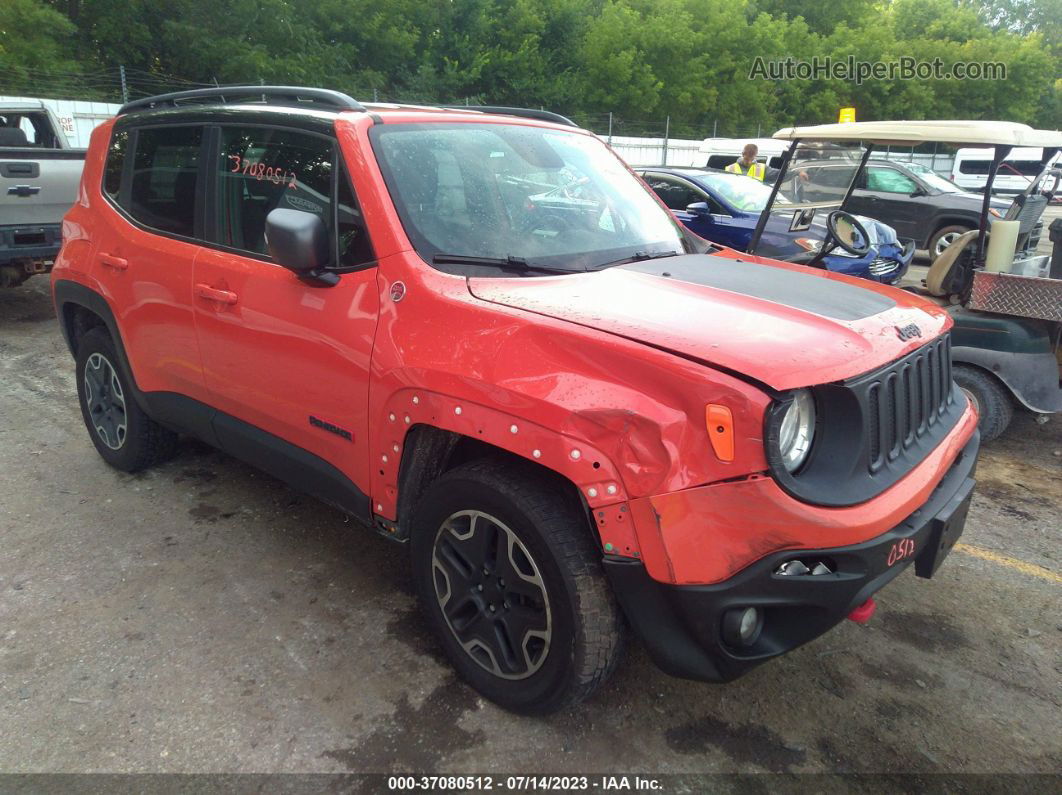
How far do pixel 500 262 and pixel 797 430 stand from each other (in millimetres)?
1166

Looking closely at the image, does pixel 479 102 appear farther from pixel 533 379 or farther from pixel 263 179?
pixel 533 379

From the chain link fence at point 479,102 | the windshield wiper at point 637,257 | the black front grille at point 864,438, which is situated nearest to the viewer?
the black front grille at point 864,438

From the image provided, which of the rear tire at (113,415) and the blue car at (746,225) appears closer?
the rear tire at (113,415)

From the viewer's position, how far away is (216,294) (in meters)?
3.34

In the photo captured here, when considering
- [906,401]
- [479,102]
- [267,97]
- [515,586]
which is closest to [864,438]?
[906,401]

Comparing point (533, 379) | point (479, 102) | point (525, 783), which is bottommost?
point (525, 783)

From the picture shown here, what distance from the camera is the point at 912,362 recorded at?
2.54 m

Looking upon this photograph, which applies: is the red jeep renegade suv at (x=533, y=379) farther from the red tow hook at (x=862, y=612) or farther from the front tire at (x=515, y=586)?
the red tow hook at (x=862, y=612)

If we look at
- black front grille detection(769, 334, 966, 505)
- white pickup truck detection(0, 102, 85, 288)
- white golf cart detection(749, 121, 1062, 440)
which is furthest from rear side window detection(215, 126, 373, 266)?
white pickup truck detection(0, 102, 85, 288)

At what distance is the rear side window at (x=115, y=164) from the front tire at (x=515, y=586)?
265 cm

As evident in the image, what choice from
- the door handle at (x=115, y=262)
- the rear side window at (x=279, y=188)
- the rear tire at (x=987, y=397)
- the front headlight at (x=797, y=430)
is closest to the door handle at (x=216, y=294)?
the rear side window at (x=279, y=188)

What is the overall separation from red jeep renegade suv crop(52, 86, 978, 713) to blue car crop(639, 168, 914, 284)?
3774mm

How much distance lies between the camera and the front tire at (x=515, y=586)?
2.32 metres

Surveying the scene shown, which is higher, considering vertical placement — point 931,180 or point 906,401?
point 931,180
